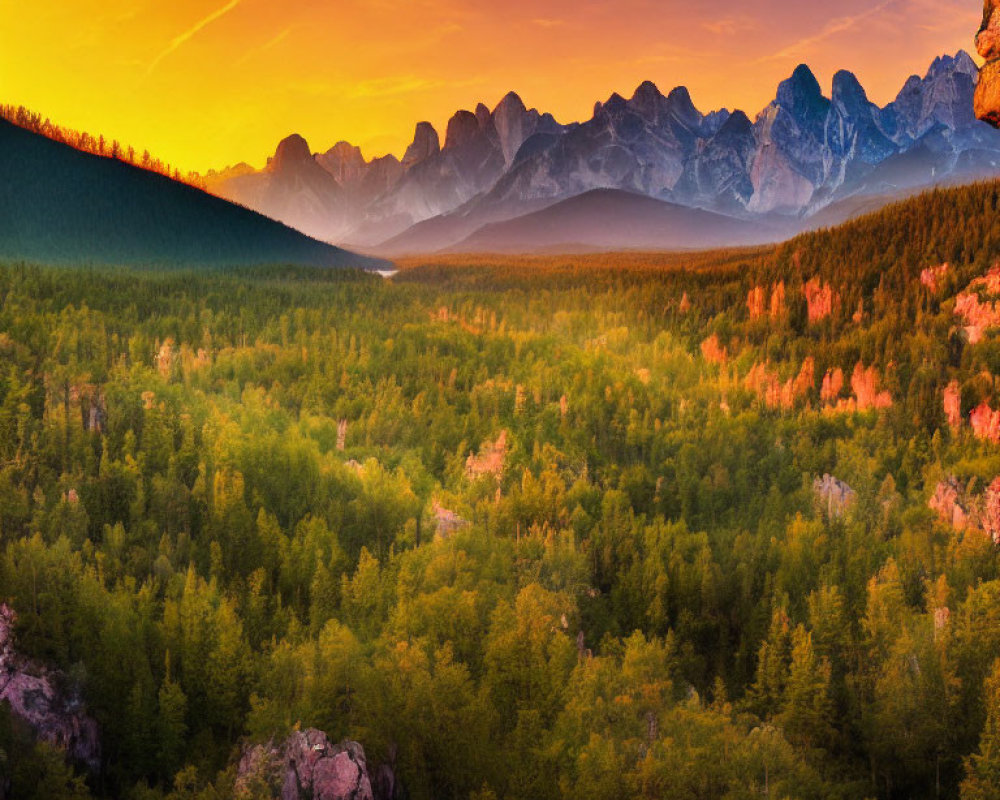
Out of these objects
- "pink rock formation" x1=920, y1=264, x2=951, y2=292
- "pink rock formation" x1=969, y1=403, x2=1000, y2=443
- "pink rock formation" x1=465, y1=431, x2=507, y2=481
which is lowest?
"pink rock formation" x1=465, y1=431, x2=507, y2=481

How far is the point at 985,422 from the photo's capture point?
159 m

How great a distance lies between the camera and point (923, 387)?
166125 millimetres

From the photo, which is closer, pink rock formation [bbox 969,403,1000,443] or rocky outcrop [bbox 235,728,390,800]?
rocky outcrop [bbox 235,728,390,800]

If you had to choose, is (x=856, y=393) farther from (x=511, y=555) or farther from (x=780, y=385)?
(x=511, y=555)

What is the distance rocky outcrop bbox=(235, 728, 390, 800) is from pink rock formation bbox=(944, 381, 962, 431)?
454 ft

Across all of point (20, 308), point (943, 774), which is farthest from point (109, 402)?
point (943, 774)

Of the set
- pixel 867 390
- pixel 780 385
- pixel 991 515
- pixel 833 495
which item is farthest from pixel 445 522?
pixel 867 390

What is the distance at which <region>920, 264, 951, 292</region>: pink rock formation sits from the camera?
191500 mm

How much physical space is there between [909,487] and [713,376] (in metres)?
62.8

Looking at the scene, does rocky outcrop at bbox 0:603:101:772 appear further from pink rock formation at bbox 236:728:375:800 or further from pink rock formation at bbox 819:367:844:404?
pink rock formation at bbox 819:367:844:404

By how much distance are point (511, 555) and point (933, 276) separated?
137 m

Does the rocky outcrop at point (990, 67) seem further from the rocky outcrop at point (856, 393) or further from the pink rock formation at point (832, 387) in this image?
the pink rock formation at point (832, 387)

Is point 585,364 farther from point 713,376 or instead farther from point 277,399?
point 277,399

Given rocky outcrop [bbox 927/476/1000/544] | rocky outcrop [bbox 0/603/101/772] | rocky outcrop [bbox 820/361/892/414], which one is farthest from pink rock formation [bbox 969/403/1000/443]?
rocky outcrop [bbox 0/603/101/772]
